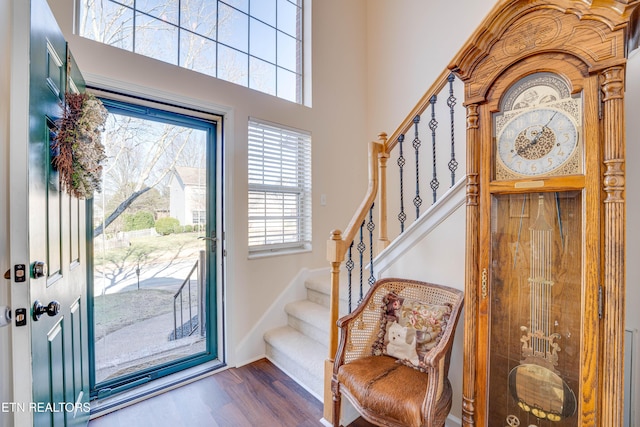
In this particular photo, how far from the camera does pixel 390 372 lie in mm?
1613

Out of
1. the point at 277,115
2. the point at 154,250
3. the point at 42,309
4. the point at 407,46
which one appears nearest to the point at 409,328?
the point at 42,309

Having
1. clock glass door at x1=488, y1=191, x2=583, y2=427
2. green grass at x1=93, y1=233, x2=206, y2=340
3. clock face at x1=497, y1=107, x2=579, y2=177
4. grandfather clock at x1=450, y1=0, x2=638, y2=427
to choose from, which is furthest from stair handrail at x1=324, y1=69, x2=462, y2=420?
green grass at x1=93, y1=233, x2=206, y2=340

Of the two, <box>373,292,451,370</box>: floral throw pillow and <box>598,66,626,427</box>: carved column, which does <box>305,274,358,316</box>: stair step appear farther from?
<box>598,66,626,427</box>: carved column

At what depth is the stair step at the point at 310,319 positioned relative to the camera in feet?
7.95

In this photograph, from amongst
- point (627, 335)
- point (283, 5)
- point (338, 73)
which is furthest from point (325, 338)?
point (283, 5)

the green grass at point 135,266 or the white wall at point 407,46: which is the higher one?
the white wall at point 407,46

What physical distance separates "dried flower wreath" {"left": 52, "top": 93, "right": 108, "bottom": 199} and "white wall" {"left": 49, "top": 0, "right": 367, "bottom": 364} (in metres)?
0.61

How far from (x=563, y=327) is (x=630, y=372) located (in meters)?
0.67

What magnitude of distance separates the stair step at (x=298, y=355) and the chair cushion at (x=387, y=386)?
562 mm

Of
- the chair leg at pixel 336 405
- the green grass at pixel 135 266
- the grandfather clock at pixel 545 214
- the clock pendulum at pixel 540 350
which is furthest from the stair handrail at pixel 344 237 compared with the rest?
the green grass at pixel 135 266

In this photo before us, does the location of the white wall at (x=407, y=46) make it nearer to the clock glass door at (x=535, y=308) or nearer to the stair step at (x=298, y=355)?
the clock glass door at (x=535, y=308)

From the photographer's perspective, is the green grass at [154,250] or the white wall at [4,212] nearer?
the white wall at [4,212]

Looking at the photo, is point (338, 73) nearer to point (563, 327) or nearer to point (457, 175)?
point (457, 175)

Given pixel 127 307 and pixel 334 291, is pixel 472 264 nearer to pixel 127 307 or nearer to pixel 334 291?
pixel 334 291
